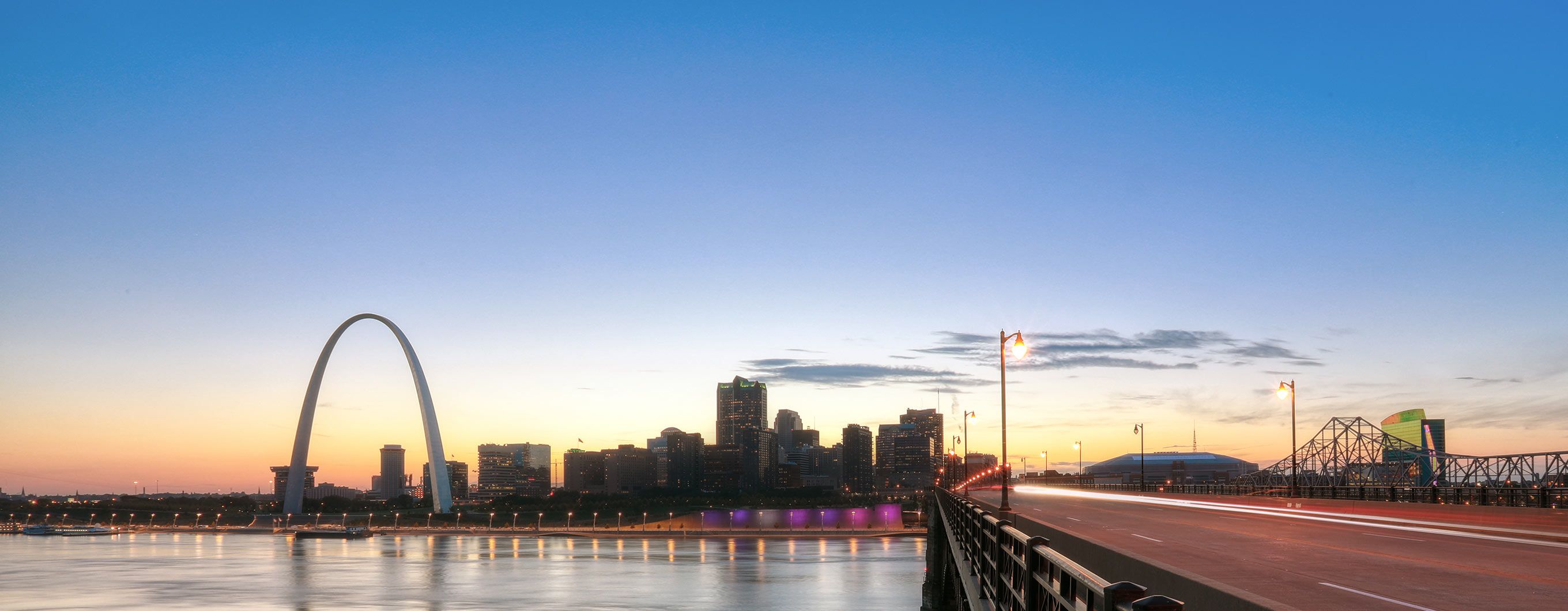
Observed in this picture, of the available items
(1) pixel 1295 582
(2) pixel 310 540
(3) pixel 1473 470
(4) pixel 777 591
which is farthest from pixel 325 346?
(1) pixel 1295 582

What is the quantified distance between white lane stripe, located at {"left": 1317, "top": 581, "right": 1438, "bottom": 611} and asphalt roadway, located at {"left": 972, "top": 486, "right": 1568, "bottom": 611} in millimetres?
30

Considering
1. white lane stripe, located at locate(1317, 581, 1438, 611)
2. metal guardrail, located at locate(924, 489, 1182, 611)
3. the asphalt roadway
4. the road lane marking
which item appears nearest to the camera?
metal guardrail, located at locate(924, 489, 1182, 611)

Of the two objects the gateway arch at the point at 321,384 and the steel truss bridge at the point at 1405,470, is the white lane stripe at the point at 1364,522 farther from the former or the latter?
the gateway arch at the point at 321,384

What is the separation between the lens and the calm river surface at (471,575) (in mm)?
88312

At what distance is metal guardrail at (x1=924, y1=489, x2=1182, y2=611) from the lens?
5.12 m

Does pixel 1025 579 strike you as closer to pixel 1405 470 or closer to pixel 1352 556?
pixel 1352 556

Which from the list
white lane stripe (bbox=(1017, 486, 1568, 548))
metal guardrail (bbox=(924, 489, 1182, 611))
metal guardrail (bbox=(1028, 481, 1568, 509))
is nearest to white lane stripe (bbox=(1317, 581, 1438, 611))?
metal guardrail (bbox=(924, 489, 1182, 611))

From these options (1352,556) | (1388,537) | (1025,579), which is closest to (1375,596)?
(1352,556)

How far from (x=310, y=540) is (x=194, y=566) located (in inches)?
2784

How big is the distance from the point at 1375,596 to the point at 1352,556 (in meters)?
7.97

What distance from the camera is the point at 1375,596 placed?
15312 mm

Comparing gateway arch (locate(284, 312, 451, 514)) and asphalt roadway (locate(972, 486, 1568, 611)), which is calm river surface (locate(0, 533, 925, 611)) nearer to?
gateway arch (locate(284, 312, 451, 514))

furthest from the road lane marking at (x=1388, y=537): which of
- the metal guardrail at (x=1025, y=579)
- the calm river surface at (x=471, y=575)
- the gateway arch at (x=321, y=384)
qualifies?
the gateway arch at (x=321, y=384)

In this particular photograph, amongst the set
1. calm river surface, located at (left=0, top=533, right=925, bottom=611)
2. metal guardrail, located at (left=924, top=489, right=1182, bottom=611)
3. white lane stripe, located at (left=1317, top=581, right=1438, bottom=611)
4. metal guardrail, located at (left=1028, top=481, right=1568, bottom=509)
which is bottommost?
calm river surface, located at (left=0, top=533, right=925, bottom=611)
